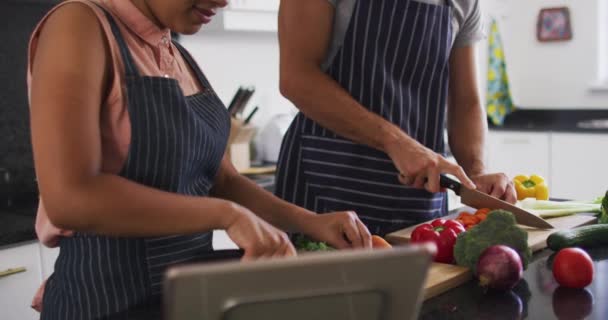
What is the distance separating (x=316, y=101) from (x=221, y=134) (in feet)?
1.27

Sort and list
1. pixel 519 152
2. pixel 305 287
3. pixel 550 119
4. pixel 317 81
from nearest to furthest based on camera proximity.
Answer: pixel 305 287
pixel 317 81
pixel 519 152
pixel 550 119

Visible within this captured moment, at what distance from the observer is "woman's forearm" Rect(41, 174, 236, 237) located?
936 millimetres

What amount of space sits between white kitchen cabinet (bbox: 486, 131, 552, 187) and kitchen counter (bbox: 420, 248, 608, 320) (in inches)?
115

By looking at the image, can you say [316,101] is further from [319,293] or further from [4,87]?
[4,87]

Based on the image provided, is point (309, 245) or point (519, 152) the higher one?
point (309, 245)

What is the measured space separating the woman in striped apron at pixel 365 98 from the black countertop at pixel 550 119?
8.25 ft

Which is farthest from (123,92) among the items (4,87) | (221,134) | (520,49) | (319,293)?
(520,49)

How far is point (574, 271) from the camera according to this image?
1.16m

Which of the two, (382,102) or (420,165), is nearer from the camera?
(420,165)

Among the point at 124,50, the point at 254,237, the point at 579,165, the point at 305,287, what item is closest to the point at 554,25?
the point at 579,165

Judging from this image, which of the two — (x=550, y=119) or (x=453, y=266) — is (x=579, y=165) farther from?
(x=453, y=266)

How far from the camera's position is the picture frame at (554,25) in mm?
4480

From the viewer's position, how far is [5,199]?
243cm

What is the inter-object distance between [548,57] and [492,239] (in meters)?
3.66
